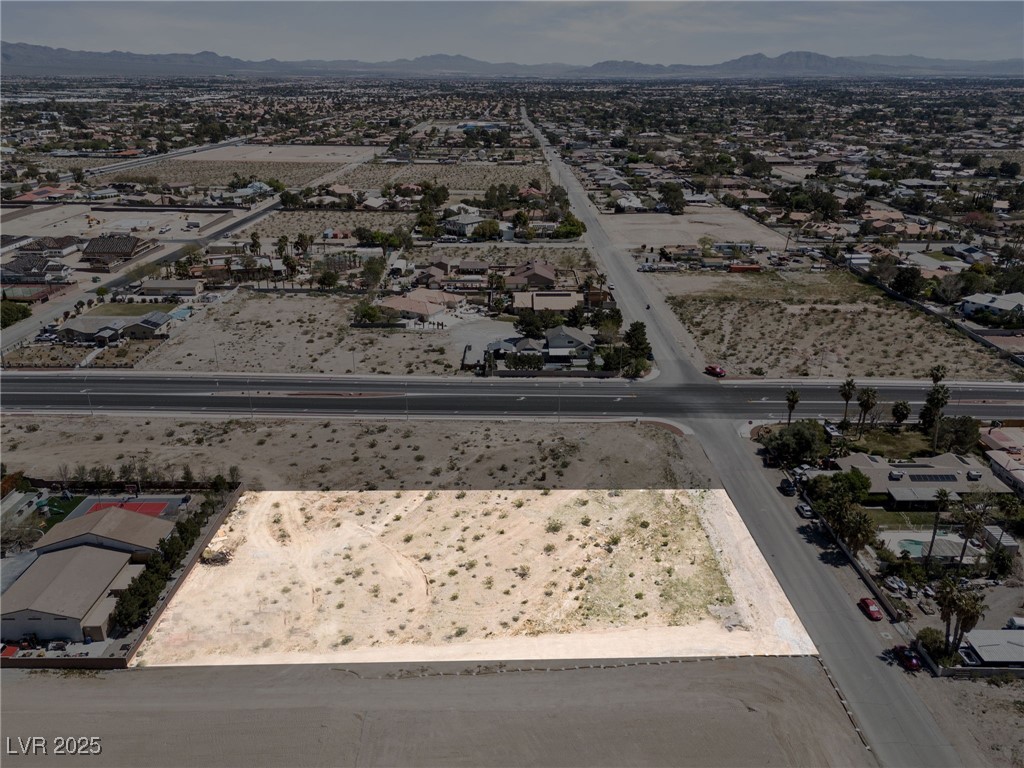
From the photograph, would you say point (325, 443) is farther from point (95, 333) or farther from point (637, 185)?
point (637, 185)

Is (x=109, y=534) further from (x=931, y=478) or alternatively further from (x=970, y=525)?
(x=931, y=478)

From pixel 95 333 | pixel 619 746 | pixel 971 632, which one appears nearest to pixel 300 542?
pixel 619 746

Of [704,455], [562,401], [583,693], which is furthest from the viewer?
[562,401]

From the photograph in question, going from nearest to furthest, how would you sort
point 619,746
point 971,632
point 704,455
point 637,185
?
point 619,746 < point 971,632 < point 704,455 < point 637,185

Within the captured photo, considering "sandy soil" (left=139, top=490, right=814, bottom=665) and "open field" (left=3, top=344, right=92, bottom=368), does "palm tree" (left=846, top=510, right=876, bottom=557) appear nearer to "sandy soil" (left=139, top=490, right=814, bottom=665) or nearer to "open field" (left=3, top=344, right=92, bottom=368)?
"sandy soil" (left=139, top=490, right=814, bottom=665)

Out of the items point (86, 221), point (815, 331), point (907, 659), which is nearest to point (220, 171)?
point (86, 221)

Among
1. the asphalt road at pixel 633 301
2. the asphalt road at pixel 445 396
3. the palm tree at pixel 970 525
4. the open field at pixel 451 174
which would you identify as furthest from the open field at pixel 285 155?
the palm tree at pixel 970 525
